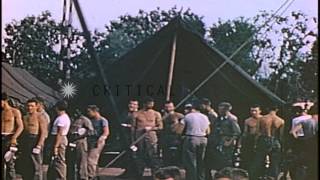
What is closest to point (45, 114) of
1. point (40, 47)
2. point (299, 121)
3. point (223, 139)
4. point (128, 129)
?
point (40, 47)

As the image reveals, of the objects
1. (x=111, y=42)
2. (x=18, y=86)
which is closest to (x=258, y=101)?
(x=111, y=42)

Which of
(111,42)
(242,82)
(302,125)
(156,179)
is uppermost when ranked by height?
(111,42)

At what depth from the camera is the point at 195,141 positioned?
4816 millimetres

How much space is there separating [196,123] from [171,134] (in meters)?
0.21

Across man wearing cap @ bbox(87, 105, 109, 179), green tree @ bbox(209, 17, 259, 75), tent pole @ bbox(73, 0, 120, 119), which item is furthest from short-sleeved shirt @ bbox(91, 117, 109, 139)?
green tree @ bbox(209, 17, 259, 75)

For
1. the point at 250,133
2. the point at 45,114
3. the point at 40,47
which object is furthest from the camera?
the point at 40,47

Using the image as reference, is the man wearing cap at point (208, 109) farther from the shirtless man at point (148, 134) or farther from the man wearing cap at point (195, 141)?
the shirtless man at point (148, 134)

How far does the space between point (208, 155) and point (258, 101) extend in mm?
566

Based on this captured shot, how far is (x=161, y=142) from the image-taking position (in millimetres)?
4809

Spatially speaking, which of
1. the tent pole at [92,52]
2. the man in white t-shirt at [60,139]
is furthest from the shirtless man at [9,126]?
the tent pole at [92,52]

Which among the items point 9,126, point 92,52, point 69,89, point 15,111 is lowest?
point 9,126

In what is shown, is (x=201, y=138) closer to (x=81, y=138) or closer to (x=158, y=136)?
(x=158, y=136)

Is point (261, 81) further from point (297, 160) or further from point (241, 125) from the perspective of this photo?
point (297, 160)

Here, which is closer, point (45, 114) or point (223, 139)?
point (223, 139)
